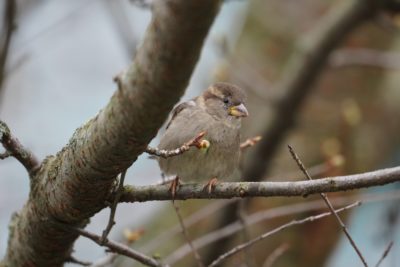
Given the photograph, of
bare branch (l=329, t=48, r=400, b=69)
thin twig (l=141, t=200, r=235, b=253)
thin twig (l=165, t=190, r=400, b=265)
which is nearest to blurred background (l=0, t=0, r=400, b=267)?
bare branch (l=329, t=48, r=400, b=69)

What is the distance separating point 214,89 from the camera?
379cm

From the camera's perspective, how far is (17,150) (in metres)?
2.32

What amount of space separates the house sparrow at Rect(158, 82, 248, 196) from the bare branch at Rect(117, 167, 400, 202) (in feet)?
2.43

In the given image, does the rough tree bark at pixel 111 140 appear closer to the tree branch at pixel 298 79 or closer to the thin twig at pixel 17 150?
the thin twig at pixel 17 150

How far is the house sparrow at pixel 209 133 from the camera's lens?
3281 millimetres

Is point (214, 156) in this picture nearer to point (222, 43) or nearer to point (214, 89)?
point (214, 89)

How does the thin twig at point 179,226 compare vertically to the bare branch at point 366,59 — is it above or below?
below

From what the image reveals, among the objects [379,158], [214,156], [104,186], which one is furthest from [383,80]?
[104,186]

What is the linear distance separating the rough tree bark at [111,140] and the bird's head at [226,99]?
1314 mm

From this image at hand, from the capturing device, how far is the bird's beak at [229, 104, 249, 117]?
363 centimetres

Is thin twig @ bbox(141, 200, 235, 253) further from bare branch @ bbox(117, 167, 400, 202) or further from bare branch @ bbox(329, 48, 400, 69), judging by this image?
bare branch @ bbox(329, 48, 400, 69)

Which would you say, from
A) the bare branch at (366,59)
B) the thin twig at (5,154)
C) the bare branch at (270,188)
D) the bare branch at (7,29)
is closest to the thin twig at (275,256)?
the bare branch at (270,188)

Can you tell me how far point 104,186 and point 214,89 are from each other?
1.76 meters

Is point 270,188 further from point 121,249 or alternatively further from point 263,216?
point 263,216
